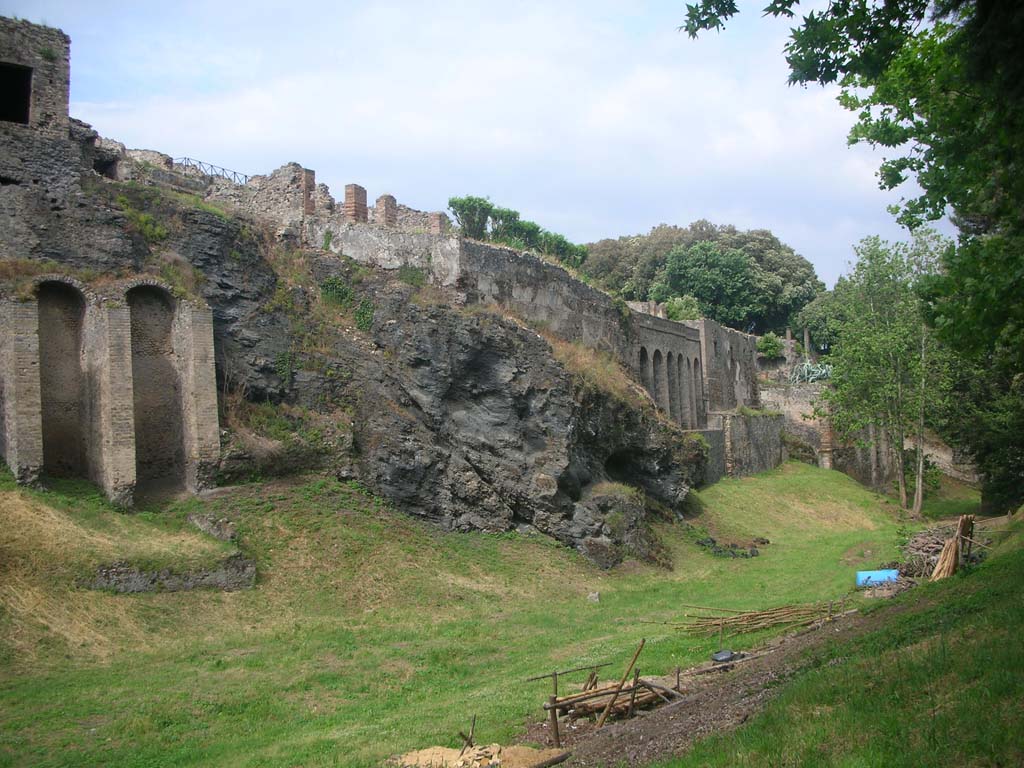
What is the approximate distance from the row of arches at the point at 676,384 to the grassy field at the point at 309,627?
15.8 m

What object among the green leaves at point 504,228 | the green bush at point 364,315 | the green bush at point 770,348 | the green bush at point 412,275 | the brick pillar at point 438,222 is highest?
the green leaves at point 504,228

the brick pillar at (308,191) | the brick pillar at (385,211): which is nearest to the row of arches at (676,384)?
the brick pillar at (385,211)

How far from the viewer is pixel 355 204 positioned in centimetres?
2783

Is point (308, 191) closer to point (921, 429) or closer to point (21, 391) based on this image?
point (21, 391)

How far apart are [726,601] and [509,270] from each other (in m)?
13.1

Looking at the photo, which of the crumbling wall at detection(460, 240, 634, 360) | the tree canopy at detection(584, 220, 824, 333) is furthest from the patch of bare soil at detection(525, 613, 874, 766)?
the tree canopy at detection(584, 220, 824, 333)

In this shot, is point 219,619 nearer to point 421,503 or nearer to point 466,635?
point 466,635

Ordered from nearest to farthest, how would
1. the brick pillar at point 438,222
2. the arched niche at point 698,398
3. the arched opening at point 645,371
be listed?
the brick pillar at point 438,222
the arched opening at point 645,371
the arched niche at point 698,398

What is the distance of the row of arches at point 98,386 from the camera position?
19.7 m

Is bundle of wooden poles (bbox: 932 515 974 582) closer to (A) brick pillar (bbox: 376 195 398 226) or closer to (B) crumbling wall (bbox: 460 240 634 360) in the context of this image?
(B) crumbling wall (bbox: 460 240 634 360)

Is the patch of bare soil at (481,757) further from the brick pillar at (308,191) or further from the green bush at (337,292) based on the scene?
the brick pillar at (308,191)

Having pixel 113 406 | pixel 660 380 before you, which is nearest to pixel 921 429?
pixel 660 380

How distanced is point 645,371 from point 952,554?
2413 cm

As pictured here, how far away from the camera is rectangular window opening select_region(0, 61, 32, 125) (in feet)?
72.8
